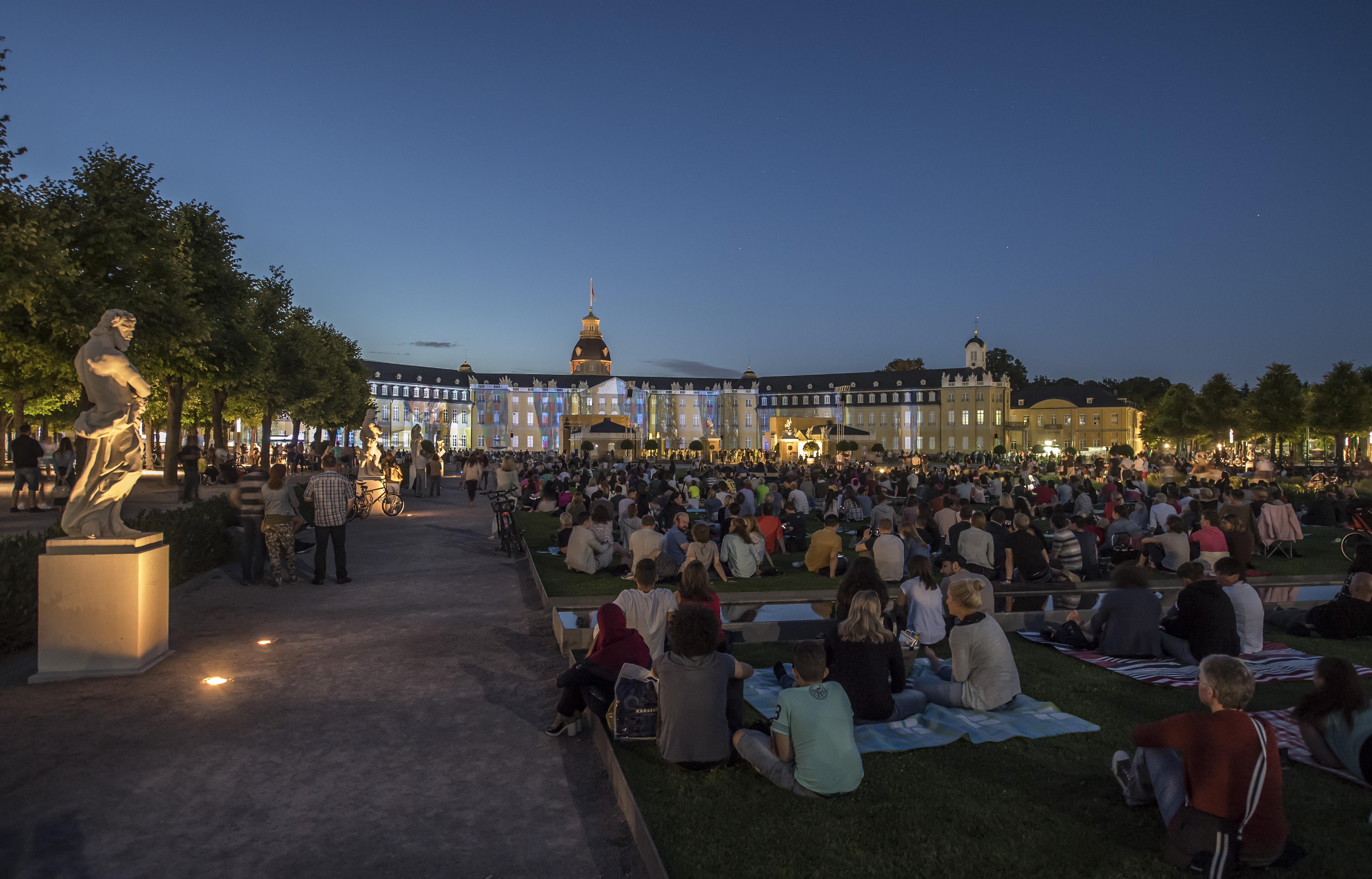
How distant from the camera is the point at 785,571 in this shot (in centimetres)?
1270

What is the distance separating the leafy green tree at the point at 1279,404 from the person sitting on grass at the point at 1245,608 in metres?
54.7

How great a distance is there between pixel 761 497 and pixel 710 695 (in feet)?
45.7

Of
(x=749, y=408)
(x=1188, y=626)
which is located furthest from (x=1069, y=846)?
(x=749, y=408)

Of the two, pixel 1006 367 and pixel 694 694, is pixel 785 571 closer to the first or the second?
pixel 694 694

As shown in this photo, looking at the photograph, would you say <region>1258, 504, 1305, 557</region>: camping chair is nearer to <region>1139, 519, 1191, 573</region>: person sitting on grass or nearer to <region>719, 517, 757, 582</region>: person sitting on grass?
<region>1139, 519, 1191, 573</region>: person sitting on grass

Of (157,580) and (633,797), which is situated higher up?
(157,580)

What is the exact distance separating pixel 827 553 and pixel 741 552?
1394 millimetres

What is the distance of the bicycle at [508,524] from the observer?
1487cm

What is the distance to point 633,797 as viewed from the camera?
172 inches

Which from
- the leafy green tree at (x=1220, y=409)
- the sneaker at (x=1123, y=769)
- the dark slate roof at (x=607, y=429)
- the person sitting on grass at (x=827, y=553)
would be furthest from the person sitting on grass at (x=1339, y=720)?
the leafy green tree at (x=1220, y=409)

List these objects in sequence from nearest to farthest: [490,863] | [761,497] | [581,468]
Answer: [490,863] → [761,497] → [581,468]

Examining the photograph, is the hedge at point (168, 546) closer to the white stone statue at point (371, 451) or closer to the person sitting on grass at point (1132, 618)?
the white stone statue at point (371, 451)

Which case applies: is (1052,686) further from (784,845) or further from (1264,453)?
(1264,453)

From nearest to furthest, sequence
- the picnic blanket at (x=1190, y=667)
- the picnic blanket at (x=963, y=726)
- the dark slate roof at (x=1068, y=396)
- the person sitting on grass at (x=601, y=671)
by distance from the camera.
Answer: the picnic blanket at (x=963, y=726) < the person sitting on grass at (x=601, y=671) < the picnic blanket at (x=1190, y=667) < the dark slate roof at (x=1068, y=396)
